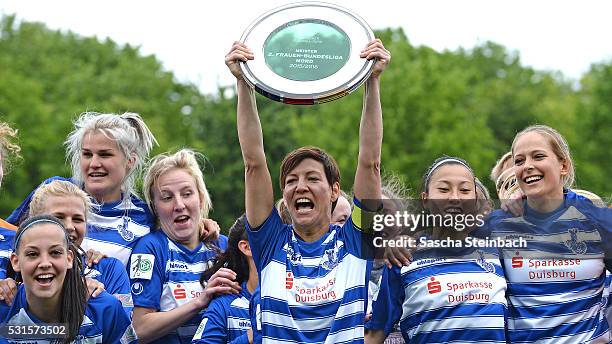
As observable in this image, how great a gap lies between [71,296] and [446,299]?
2.11 m

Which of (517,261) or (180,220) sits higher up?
(180,220)

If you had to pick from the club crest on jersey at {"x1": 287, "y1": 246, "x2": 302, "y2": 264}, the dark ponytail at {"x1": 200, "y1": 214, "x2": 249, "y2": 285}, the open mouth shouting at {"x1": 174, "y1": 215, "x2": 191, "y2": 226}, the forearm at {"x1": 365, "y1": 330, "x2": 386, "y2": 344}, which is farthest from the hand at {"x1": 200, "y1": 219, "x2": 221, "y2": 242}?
the forearm at {"x1": 365, "y1": 330, "x2": 386, "y2": 344}

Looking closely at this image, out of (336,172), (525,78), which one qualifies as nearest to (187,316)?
(336,172)

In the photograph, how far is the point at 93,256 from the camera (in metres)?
6.12

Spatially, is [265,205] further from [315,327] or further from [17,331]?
[17,331]

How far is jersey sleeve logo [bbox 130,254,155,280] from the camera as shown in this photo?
6391mm

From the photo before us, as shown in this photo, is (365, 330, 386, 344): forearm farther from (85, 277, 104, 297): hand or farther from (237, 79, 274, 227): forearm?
(85, 277, 104, 297): hand

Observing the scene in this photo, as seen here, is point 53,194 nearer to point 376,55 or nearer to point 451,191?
point 376,55

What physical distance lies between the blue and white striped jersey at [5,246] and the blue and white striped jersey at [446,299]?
2.20 m

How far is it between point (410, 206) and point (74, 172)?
7.92 ft

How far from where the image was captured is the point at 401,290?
229 inches

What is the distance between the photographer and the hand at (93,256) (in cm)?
607

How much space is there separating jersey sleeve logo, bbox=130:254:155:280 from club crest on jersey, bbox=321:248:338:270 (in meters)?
1.37

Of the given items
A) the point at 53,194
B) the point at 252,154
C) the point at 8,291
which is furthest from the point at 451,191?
the point at 8,291
